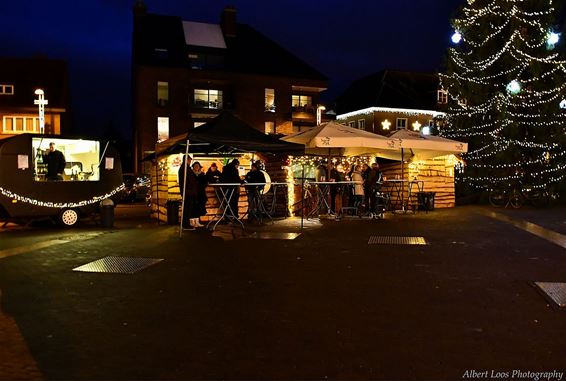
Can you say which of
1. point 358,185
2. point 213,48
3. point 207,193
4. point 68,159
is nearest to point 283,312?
point 207,193

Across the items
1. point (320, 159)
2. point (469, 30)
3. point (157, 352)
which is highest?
point (469, 30)

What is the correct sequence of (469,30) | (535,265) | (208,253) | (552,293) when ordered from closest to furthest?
1. (552,293)
2. (535,265)
3. (208,253)
4. (469,30)

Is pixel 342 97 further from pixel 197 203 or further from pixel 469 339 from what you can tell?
pixel 469 339

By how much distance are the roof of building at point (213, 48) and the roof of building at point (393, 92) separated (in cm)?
478

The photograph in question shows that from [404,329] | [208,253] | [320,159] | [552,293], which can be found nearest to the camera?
[404,329]

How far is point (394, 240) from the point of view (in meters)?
11.9

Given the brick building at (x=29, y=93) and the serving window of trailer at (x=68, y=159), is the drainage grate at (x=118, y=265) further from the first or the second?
the brick building at (x=29, y=93)

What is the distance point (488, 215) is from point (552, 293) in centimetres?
1236

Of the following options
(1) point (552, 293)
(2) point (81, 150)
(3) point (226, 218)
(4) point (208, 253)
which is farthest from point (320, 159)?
(1) point (552, 293)

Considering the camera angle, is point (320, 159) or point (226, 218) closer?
point (226, 218)

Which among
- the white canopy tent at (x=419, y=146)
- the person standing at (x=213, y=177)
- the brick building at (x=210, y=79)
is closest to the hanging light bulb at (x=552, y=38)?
the white canopy tent at (x=419, y=146)

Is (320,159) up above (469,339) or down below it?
above

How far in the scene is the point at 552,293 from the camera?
692 cm

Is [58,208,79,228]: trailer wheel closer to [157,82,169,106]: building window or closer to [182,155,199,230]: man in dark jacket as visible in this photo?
[182,155,199,230]: man in dark jacket
